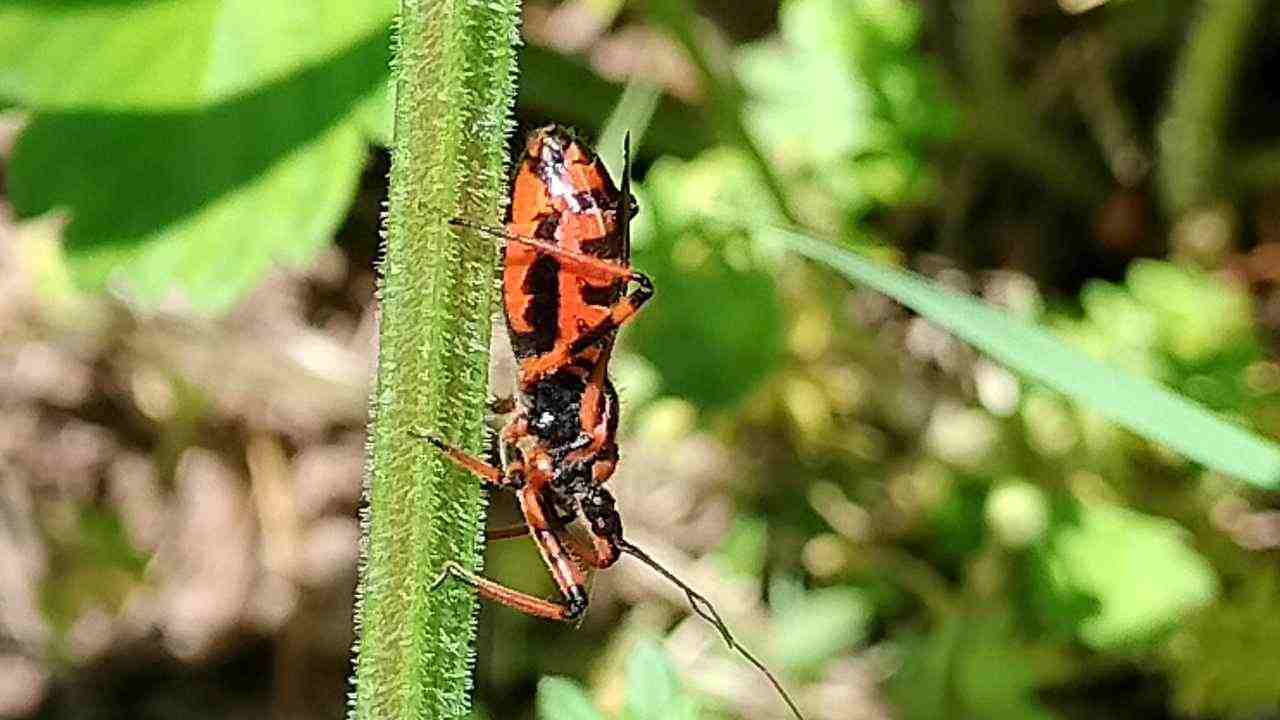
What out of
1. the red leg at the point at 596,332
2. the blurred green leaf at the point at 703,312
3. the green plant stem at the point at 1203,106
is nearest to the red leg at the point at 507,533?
the red leg at the point at 596,332

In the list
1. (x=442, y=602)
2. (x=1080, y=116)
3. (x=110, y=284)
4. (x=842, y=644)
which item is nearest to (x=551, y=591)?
(x=842, y=644)

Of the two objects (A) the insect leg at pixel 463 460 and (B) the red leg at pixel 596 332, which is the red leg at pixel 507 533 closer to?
(B) the red leg at pixel 596 332

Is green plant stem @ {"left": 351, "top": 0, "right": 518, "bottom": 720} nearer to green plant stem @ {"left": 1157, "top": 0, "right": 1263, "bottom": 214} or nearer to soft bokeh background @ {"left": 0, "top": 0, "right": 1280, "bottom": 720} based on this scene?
soft bokeh background @ {"left": 0, "top": 0, "right": 1280, "bottom": 720}

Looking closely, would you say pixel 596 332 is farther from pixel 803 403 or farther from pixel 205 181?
pixel 803 403

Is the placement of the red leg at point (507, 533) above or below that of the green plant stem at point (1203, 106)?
below

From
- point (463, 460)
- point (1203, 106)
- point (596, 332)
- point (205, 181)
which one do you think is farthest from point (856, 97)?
point (463, 460)

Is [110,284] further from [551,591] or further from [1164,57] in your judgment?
[1164,57]
